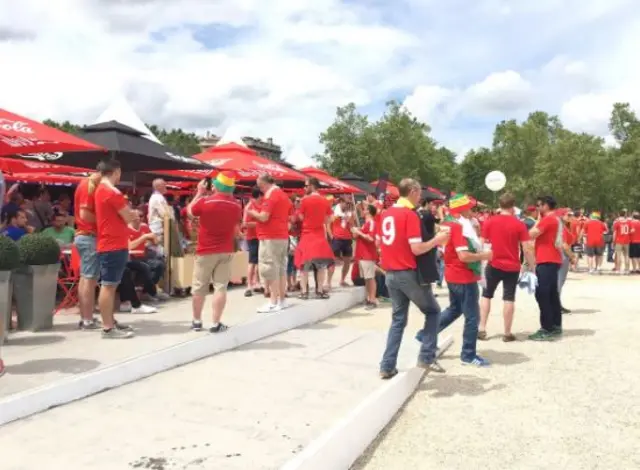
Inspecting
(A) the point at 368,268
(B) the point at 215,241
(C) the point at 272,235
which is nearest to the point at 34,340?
(B) the point at 215,241

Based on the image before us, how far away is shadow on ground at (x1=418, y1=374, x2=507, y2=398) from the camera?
17.1 ft

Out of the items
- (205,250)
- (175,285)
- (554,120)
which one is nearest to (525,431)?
(205,250)

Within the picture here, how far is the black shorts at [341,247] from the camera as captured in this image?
11055mm

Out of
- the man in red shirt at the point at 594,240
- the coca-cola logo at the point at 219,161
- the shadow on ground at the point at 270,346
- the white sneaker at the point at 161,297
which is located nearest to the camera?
the shadow on ground at the point at 270,346

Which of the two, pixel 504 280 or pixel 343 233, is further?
pixel 343 233

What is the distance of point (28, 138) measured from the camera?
20.1 ft

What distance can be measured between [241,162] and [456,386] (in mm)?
7826

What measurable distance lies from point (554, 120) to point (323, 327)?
70.4 metres

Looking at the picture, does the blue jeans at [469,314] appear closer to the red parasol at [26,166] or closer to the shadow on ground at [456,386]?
the shadow on ground at [456,386]

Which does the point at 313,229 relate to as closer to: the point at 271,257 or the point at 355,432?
the point at 271,257

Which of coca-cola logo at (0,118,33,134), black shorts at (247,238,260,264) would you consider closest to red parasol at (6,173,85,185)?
black shorts at (247,238,260,264)

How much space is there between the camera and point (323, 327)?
7996mm

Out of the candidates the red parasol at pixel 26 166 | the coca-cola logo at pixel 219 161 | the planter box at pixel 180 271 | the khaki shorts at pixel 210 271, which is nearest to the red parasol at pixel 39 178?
the red parasol at pixel 26 166

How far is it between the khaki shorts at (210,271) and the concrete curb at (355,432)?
229cm
